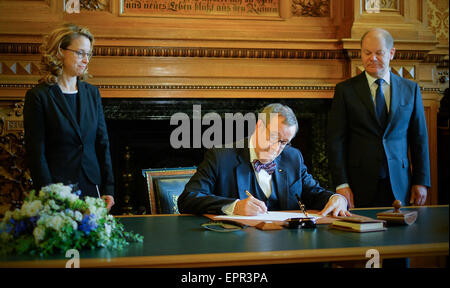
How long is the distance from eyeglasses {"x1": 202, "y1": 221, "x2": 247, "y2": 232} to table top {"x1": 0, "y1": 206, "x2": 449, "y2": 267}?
0.10 feet

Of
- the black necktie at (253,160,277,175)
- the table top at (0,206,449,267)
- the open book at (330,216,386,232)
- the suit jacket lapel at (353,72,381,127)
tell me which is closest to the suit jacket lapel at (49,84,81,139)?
the table top at (0,206,449,267)

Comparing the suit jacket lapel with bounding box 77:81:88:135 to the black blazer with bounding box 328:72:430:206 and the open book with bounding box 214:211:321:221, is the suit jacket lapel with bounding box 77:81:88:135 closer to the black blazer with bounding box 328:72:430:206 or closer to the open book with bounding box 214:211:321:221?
the open book with bounding box 214:211:321:221

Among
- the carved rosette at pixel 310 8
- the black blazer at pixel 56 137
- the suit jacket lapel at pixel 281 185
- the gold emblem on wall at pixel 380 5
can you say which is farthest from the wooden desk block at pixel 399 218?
the carved rosette at pixel 310 8

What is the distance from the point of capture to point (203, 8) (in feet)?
13.7

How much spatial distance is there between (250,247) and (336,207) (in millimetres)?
830

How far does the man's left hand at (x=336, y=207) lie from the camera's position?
87.4 inches

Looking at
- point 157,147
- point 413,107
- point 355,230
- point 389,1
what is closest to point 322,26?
point 389,1

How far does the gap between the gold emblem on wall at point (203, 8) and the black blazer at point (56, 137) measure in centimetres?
162

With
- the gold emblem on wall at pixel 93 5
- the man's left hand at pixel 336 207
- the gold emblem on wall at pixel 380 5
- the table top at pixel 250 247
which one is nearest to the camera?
the table top at pixel 250 247

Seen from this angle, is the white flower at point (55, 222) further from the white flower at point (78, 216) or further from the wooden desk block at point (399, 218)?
the wooden desk block at point (399, 218)

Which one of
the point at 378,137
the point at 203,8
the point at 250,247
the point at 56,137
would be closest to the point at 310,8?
the point at 203,8

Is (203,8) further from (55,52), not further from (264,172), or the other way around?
(264,172)

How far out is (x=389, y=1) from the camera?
4.14 metres

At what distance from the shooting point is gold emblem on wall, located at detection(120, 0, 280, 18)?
13.4 ft
